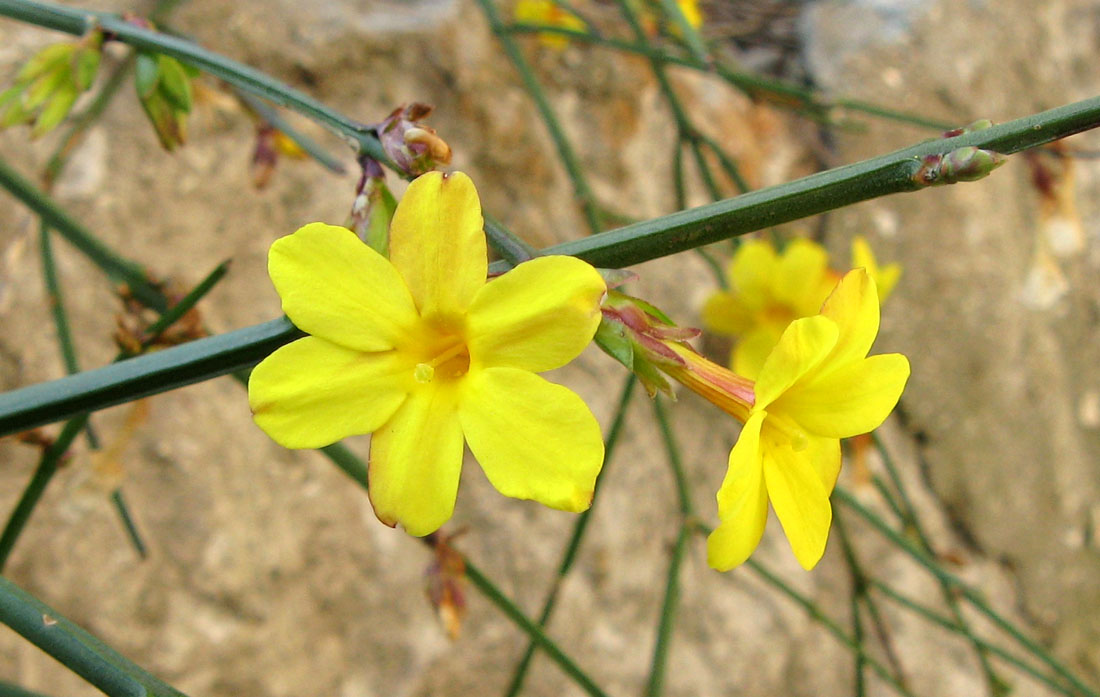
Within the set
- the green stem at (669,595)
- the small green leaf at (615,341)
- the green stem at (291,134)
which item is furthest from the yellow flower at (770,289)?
the small green leaf at (615,341)

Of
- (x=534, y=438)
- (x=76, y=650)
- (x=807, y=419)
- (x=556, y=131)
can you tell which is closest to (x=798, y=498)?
(x=807, y=419)

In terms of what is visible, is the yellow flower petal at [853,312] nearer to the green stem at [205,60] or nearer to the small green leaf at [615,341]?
the small green leaf at [615,341]

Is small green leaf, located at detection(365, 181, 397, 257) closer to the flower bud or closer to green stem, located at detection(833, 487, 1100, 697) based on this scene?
the flower bud

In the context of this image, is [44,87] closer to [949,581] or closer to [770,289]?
[770,289]

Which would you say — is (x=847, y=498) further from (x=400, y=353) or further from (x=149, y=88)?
(x=149, y=88)

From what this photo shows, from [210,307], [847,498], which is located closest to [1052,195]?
[847,498]
